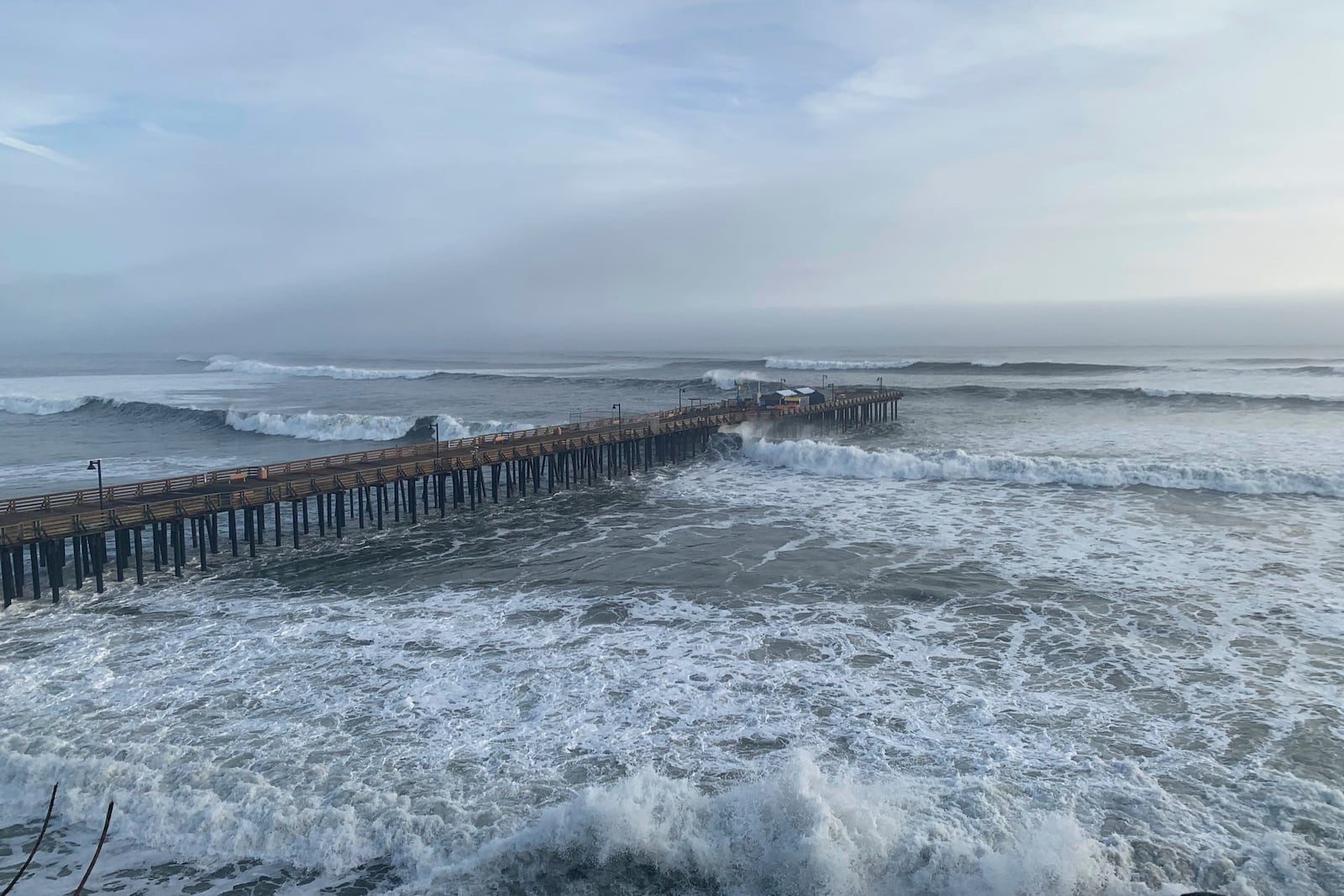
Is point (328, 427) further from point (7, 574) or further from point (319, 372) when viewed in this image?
point (319, 372)

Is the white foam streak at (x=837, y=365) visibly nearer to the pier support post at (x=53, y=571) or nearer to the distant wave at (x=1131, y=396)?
the distant wave at (x=1131, y=396)

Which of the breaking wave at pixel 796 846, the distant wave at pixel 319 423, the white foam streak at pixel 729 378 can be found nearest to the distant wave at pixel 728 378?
the white foam streak at pixel 729 378

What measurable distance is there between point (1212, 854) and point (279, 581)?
80.8 feet

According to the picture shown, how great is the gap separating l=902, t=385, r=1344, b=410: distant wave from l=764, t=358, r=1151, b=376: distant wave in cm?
2653

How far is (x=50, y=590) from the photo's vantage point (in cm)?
2508

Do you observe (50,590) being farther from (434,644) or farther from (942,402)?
(942,402)

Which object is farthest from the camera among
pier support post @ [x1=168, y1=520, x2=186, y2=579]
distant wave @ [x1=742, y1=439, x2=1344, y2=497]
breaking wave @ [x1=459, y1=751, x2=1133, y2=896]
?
distant wave @ [x1=742, y1=439, x2=1344, y2=497]

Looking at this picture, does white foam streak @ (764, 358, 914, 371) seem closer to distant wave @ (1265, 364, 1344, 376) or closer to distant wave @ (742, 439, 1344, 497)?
distant wave @ (1265, 364, 1344, 376)

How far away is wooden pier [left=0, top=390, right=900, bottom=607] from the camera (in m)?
25.3

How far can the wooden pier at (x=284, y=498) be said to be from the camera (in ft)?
83.1

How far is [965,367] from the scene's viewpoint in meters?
130

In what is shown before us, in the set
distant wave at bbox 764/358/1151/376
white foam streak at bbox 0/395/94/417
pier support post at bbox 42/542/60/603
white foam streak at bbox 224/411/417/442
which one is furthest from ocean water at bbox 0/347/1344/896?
distant wave at bbox 764/358/1151/376

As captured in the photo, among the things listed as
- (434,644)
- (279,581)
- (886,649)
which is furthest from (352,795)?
(279,581)

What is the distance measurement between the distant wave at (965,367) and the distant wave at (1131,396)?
87.0 feet
